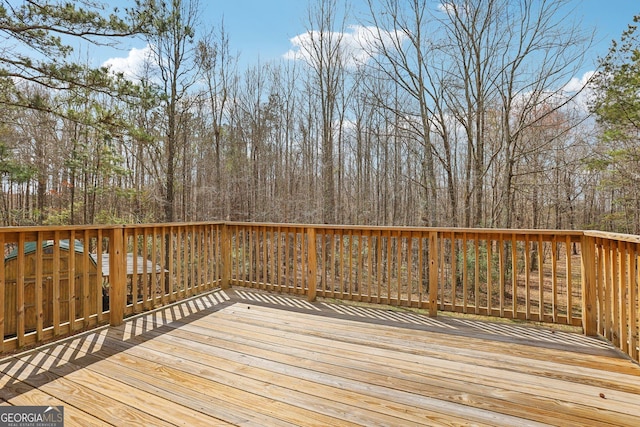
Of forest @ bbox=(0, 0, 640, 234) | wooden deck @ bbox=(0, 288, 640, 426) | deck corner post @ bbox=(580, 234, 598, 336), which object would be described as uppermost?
forest @ bbox=(0, 0, 640, 234)

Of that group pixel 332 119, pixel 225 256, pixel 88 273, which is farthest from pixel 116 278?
pixel 332 119

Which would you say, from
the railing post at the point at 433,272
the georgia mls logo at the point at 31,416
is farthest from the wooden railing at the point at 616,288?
the georgia mls logo at the point at 31,416

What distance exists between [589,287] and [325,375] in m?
2.59

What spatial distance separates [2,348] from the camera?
2.33m

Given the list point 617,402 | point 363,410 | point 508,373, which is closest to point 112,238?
point 363,410

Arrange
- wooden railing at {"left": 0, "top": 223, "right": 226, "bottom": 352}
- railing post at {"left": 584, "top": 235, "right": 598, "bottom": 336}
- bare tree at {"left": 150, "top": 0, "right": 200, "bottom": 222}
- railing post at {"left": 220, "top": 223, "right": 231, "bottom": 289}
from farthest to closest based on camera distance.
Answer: bare tree at {"left": 150, "top": 0, "right": 200, "bottom": 222} < railing post at {"left": 220, "top": 223, "right": 231, "bottom": 289} < railing post at {"left": 584, "top": 235, "right": 598, "bottom": 336} < wooden railing at {"left": 0, "top": 223, "right": 226, "bottom": 352}

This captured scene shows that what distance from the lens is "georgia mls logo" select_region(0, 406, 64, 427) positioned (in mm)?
1621

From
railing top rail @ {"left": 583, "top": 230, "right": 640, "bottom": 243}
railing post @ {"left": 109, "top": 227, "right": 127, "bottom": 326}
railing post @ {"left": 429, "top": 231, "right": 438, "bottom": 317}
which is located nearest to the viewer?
railing top rail @ {"left": 583, "top": 230, "right": 640, "bottom": 243}

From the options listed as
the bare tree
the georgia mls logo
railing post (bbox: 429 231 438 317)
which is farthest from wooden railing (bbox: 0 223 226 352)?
the bare tree

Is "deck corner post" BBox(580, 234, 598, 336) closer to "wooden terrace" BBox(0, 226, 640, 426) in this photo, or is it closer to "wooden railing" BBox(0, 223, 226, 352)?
"wooden terrace" BBox(0, 226, 640, 426)

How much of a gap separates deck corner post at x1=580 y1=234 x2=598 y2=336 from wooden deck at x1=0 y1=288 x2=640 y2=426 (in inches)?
8.7

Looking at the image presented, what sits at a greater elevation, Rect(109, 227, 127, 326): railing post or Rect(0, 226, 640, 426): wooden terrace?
Rect(109, 227, 127, 326): railing post

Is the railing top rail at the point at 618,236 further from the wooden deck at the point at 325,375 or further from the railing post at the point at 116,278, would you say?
the railing post at the point at 116,278

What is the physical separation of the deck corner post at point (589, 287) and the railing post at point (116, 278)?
14.3 ft
